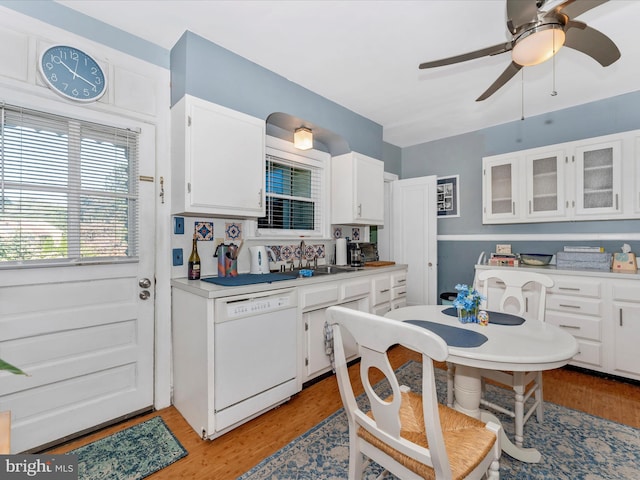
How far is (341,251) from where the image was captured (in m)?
3.49

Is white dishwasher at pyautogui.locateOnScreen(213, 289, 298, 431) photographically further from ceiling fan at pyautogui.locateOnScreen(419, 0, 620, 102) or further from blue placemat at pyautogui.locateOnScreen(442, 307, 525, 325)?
ceiling fan at pyautogui.locateOnScreen(419, 0, 620, 102)

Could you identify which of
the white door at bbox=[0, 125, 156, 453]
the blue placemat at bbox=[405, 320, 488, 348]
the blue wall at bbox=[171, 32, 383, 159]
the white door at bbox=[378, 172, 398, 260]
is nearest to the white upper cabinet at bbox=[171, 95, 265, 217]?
the blue wall at bbox=[171, 32, 383, 159]

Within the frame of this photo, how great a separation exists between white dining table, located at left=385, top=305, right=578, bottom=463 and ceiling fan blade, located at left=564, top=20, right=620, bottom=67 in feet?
5.20

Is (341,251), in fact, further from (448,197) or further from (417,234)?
(448,197)

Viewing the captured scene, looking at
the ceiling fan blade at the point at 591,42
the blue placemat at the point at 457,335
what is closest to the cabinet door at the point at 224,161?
the blue placemat at the point at 457,335

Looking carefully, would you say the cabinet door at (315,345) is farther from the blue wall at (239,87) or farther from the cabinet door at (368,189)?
the blue wall at (239,87)

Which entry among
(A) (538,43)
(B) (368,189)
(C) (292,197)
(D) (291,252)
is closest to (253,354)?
(D) (291,252)

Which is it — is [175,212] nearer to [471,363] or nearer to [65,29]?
[65,29]

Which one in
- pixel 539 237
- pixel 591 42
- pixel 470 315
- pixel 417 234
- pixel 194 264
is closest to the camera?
Answer: pixel 591 42

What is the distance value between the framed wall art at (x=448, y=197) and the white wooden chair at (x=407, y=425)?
10.9 ft

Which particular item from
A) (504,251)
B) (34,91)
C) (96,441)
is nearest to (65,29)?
(34,91)

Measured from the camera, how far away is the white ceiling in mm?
1927

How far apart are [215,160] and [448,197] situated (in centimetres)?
328

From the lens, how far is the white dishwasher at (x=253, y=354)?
189 cm
